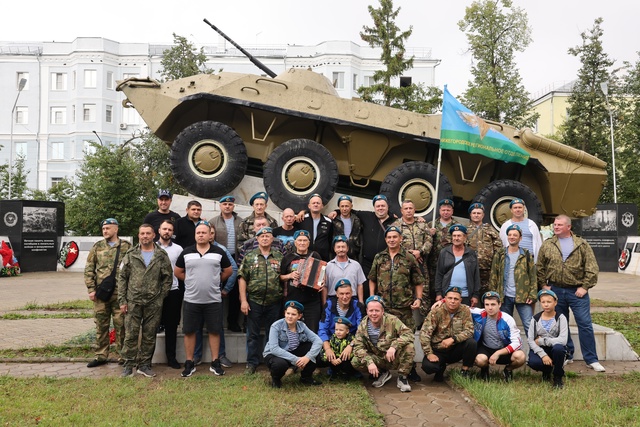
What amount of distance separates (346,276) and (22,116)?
42.1 m

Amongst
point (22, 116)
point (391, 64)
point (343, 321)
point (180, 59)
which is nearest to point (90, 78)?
point (22, 116)

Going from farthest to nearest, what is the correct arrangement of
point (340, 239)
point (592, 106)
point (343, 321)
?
1. point (592, 106)
2. point (340, 239)
3. point (343, 321)

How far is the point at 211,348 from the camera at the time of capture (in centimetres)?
656

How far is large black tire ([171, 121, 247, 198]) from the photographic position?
369 inches

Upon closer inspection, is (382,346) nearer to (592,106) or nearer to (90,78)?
(592,106)

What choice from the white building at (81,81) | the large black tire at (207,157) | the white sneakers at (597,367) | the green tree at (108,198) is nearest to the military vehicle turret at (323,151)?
the large black tire at (207,157)

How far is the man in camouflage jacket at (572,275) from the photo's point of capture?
668 cm

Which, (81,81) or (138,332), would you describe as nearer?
(138,332)

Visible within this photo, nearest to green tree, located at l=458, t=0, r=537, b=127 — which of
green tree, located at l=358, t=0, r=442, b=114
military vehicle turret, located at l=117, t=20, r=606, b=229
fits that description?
green tree, located at l=358, t=0, r=442, b=114

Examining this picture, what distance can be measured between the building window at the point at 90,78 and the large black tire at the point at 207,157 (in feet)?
113

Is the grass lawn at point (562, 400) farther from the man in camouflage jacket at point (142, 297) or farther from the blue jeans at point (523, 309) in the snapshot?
the man in camouflage jacket at point (142, 297)

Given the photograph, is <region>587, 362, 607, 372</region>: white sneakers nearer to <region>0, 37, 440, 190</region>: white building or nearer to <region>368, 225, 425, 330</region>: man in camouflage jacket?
<region>368, 225, 425, 330</region>: man in camouflage jacket

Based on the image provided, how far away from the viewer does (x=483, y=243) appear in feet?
23.4

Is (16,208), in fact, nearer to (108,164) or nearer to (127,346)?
(108,164)
